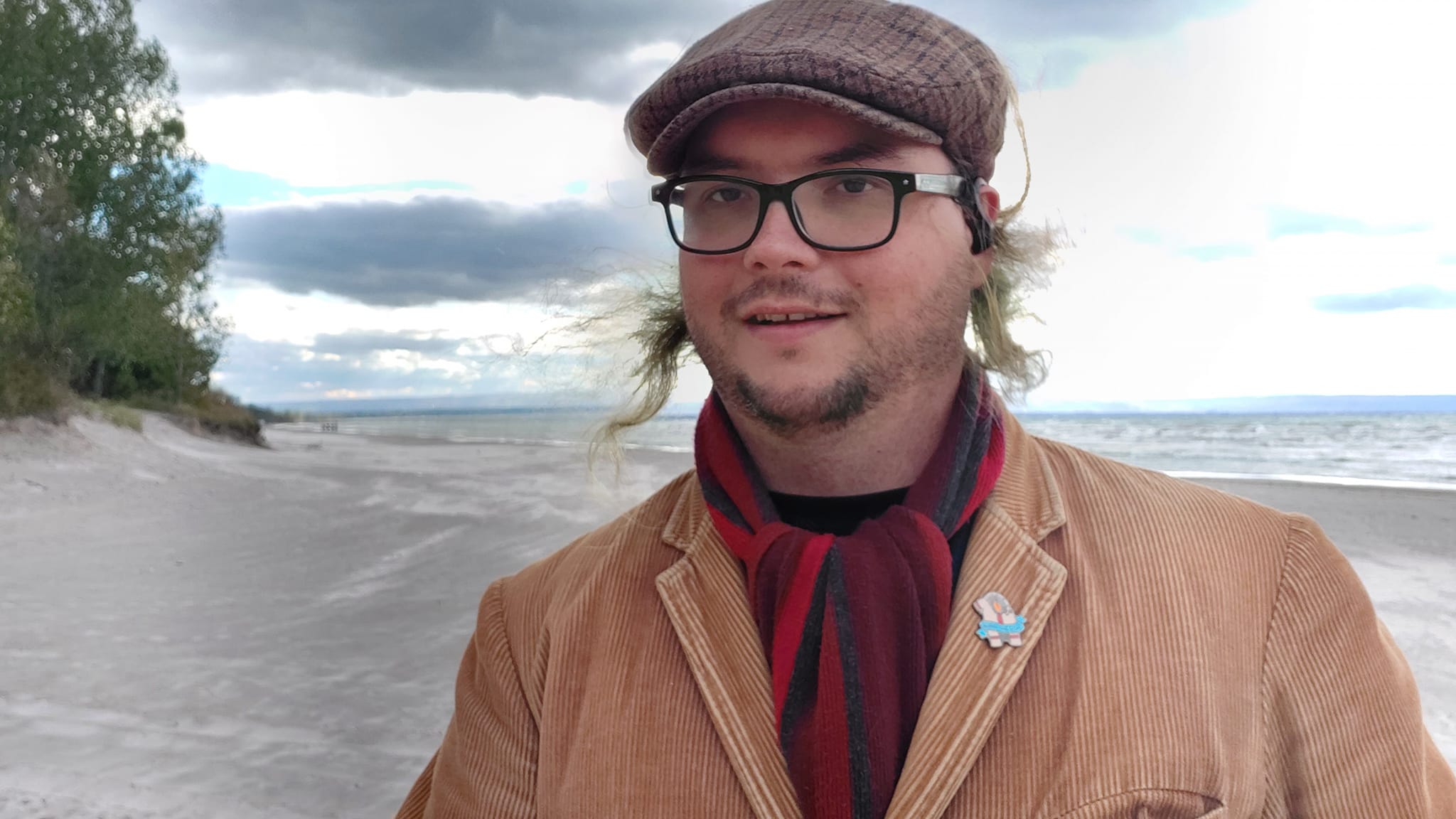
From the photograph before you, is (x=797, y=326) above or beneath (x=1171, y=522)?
above

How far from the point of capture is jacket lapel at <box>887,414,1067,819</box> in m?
1.07

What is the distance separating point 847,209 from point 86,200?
53.7 feet

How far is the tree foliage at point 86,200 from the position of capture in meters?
12.4

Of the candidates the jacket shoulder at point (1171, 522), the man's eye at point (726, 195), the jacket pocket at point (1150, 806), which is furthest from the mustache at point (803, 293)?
the jacket pocket at point (1150, 806)

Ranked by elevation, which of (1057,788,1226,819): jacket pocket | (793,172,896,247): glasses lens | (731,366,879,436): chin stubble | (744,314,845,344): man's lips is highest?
(793,172,896,247): glasses lens

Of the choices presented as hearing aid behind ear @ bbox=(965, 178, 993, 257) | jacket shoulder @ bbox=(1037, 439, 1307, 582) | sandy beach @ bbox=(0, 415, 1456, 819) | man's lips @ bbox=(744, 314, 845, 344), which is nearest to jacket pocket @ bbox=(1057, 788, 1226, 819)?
jacket shoulder @ bbox=(1037, 439, 1307, 582)

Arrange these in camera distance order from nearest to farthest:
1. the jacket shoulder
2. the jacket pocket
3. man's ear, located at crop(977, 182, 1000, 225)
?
the jacket pocket → the jacket shoulder → man's ear, located at crop(977, 182, 1000, 225)

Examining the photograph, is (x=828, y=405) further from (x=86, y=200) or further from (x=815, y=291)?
(x=86, y=200)

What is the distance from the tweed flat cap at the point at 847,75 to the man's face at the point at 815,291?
1.9 inches

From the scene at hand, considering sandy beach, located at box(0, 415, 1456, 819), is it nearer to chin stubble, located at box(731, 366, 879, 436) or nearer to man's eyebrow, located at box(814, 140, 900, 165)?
chin stubble, located at box(731, 366, 879, 436)

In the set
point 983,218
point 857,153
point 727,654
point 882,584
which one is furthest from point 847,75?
point 727,654

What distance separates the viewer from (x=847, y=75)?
120 cm

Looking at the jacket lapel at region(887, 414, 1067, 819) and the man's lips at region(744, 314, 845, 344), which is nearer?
the jacket lapel at region(887, 414, 1067, 819)

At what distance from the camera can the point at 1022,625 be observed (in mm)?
1136
